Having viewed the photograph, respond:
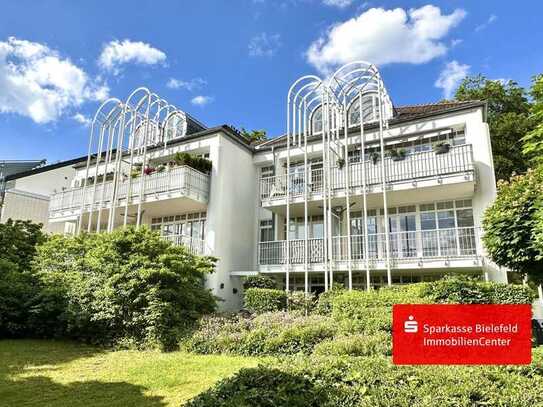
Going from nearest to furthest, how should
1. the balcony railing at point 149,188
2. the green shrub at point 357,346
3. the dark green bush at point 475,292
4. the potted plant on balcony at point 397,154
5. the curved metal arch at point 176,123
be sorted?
the green shrub at point 357,346 → the dark green bush at point 475,292 → the potted plant on balcony at point 397,154 → the balcony railing at point 149,188 → the curved metal arch at point 176,123

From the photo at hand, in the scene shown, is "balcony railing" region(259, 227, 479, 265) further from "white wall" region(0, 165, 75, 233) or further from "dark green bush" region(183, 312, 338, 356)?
"white wall" region(0, 165, 75, 233)

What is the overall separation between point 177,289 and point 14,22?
366 inches

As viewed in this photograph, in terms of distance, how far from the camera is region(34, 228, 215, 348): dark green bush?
10.8 m

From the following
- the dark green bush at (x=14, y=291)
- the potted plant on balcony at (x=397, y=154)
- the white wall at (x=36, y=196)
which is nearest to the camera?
the dark green bush at (x=14, y=291)

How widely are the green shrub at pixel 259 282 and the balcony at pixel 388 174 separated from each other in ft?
11.5

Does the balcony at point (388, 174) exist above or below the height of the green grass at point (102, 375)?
above

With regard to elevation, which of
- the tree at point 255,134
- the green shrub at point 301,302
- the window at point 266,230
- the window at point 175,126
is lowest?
the green shrub at point 301,302

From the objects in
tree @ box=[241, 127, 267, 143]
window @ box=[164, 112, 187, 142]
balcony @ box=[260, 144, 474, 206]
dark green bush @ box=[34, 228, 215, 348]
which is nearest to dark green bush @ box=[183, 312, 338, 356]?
dark green bush @ box=[34, 228, 215, 348]

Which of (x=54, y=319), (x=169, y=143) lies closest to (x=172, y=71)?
(x=169, y=143)

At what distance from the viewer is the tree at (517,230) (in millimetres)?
10109

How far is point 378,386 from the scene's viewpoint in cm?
455

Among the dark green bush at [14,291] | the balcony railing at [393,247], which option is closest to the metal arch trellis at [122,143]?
the dark green bush at [14,291]

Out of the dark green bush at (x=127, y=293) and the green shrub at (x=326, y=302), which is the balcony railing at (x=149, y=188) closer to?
the dark green bush at (x=127, y=293)

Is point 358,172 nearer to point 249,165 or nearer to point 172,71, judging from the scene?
point 249,165
